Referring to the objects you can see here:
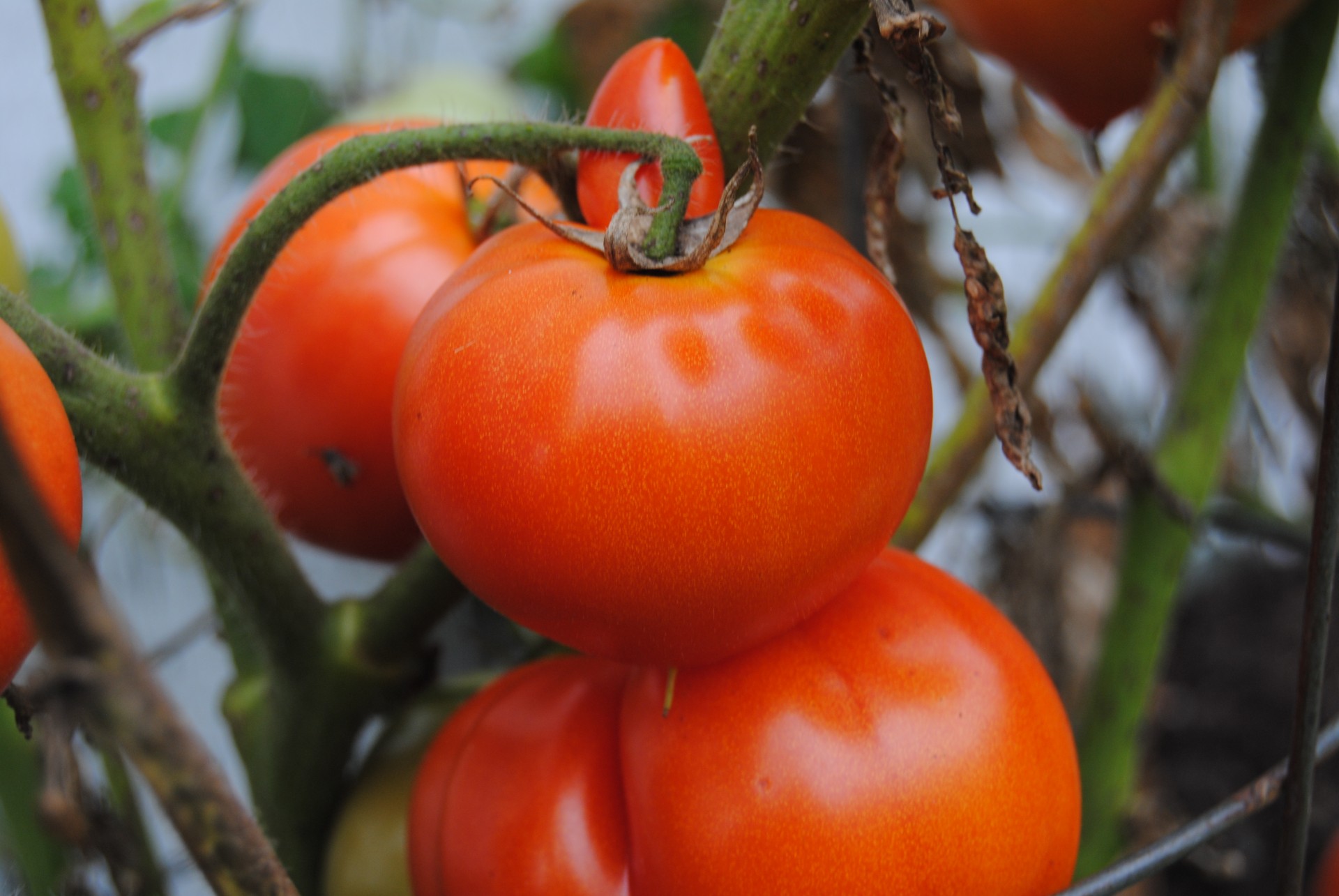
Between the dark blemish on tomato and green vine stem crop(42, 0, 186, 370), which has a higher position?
green vine stem crop(42, 0, 186, 370)

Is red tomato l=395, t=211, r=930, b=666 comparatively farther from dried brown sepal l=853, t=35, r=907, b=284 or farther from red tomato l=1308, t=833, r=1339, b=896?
red tomato l=1308, t=833, r=1339, b=896

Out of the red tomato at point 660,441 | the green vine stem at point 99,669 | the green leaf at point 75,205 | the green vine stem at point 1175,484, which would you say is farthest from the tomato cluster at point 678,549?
the green leaf at point 75,205

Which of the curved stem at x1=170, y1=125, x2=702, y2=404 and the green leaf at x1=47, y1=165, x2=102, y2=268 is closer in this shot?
the curved stem at x1=170, y1=125, x2=702, y2=404

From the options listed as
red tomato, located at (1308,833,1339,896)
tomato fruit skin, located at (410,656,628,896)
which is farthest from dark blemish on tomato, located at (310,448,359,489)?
red tomato, located at (1308,833,1339,896)

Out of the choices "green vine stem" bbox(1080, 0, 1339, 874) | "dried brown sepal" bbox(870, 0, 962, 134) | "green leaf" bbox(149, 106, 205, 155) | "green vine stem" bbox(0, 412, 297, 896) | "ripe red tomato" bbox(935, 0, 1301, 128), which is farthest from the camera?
"green leaf" bbox(149, 106, 205, 155)

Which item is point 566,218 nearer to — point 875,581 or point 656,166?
point 656,166

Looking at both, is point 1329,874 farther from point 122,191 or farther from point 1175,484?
point 122,191
